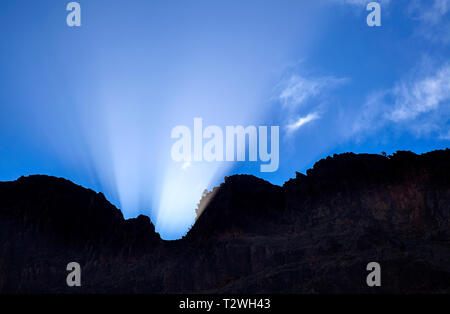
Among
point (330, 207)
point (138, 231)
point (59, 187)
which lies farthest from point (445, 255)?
point (59, 187)

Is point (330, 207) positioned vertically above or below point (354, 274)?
above

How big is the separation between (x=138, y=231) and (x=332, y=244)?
4809 cm

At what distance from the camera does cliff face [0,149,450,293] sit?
50.2 meters

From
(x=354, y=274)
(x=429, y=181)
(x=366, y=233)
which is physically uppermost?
(x=429, y=181)

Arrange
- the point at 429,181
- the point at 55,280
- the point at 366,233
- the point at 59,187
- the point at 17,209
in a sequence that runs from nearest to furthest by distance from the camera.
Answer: the point at 366,233
the point at 429,181
the point at 55,280
the point at 17,209
the point at 59,187

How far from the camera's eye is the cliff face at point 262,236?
165 ft

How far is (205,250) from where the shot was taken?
70125mm

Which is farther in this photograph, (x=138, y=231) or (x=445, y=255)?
(x=138, y=231)

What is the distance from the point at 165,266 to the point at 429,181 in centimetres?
5398

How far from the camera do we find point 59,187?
8794cm

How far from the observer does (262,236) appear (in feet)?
226
